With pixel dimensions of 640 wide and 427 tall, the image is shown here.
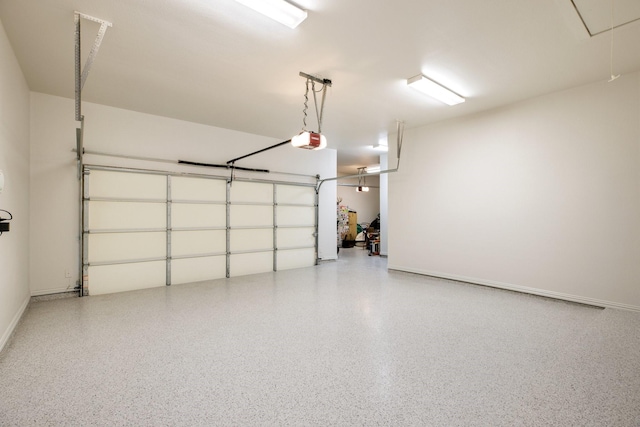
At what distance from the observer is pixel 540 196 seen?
4.54m

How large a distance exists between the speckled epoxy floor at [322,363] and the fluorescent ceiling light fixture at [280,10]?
3.04 meters

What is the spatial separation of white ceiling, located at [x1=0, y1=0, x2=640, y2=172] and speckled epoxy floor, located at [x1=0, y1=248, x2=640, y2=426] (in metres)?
A: 3.08

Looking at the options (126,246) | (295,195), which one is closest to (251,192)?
(295,195)

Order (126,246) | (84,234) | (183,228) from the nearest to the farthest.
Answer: (84,234), (126,246), (183,228)

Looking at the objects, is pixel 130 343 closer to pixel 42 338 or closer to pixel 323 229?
pixel 42 338

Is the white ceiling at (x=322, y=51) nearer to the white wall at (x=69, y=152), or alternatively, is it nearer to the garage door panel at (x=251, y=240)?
the white wall at (x=69, y=152)

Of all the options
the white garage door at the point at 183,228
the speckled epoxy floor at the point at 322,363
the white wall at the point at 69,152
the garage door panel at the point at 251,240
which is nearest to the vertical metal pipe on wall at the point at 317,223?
the white garage door at the point at 183,228

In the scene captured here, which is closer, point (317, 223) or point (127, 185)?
point (127, 185)

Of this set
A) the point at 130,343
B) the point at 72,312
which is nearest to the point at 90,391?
the point at 130,343

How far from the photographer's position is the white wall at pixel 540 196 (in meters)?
3.86

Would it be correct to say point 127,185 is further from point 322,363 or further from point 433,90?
point 433,90

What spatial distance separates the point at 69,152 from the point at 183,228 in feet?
6.76

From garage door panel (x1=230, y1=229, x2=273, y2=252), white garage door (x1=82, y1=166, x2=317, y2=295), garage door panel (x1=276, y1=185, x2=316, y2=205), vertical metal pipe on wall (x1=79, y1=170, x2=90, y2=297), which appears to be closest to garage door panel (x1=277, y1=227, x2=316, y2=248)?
white garage door (x1=82, y1=166, x2=317, y2=295)

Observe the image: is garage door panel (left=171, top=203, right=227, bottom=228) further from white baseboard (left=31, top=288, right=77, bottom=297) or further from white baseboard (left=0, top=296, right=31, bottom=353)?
white baseboard (left=0, top=296, right=31, bottom=353)
